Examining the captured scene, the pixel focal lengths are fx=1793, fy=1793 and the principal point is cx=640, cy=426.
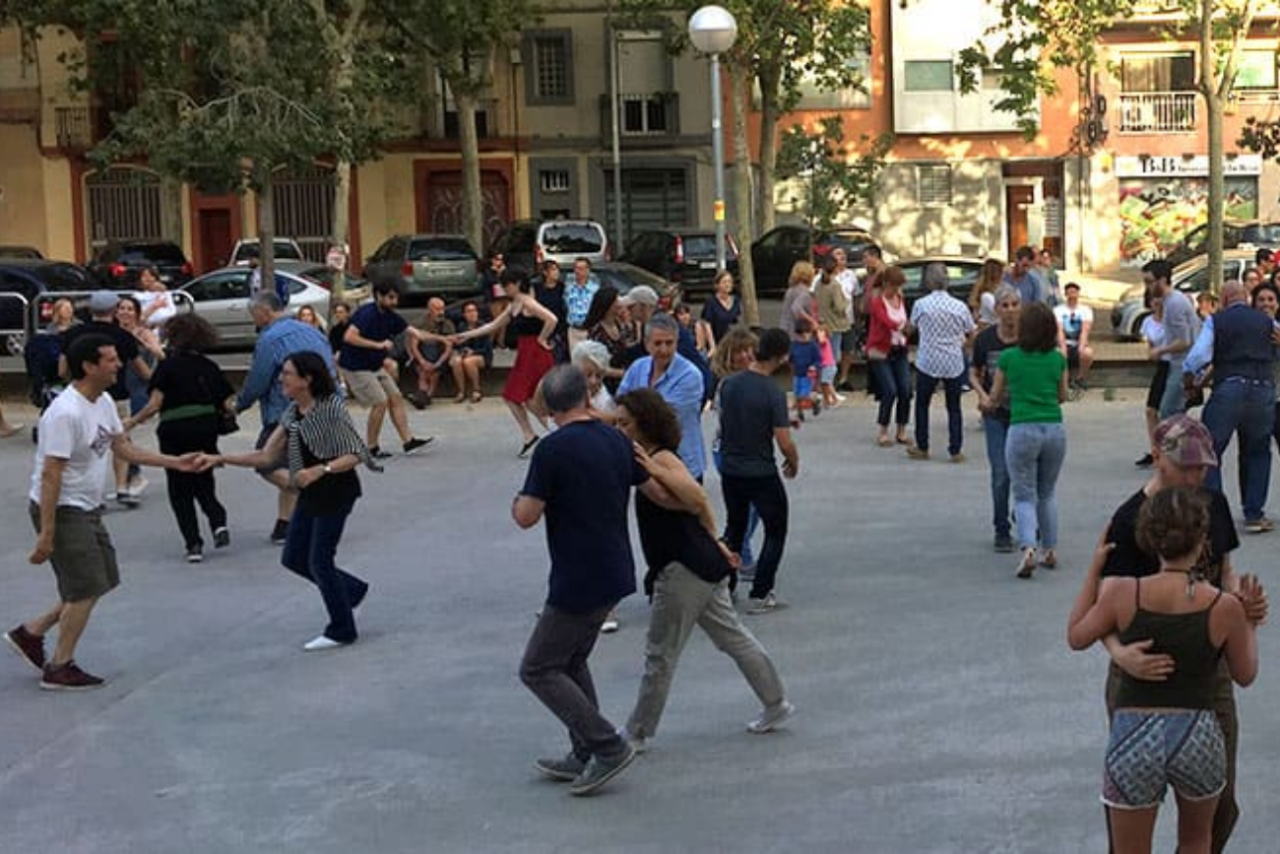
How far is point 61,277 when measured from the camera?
2719 cm

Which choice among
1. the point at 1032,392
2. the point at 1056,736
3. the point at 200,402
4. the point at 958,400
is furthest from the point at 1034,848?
the point at 958,400

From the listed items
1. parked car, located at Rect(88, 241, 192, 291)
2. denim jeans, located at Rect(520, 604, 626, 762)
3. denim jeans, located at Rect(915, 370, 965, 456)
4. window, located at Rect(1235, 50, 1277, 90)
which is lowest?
denim jeans, located at Rect(520, 604, 626, 762)

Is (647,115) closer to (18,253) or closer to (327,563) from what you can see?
(18,253)

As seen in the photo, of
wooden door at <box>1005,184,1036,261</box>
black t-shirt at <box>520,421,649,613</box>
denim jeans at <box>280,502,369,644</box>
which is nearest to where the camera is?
black t-shirt at <box>520,421,649,613</box>

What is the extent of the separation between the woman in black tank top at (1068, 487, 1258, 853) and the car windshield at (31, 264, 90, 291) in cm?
2353

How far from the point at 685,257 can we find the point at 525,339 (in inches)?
798

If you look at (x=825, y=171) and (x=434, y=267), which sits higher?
(x=825, y=171)

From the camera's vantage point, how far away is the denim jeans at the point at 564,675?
6559 mm

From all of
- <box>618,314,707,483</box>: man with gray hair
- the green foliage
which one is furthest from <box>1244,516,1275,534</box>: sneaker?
the green foliage

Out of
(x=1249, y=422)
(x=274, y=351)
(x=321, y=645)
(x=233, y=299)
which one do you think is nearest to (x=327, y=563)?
(x=321, y=645)

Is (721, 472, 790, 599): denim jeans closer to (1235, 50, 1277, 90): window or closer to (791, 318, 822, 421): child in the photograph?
(791, 318, 822, 421): child

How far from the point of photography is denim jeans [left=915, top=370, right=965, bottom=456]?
14422 mm

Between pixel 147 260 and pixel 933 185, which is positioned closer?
pixel 147 260

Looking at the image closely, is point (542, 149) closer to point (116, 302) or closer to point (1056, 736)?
point (116, 302)
